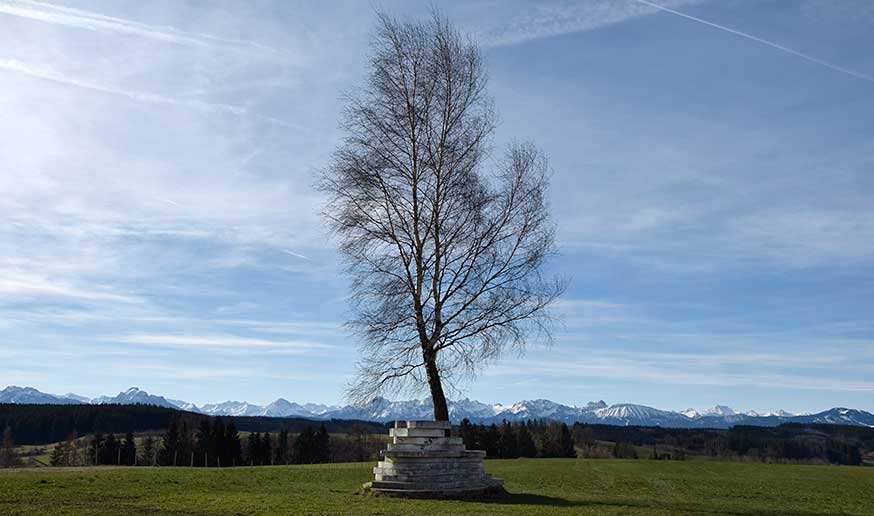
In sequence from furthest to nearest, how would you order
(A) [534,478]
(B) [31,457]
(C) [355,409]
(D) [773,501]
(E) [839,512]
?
1. (B) [31,457]
2. (A) [534,478]
3. (D) [773,501]
4. (C) [355,409]
5. (E) [839,512]

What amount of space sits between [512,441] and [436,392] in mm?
95263

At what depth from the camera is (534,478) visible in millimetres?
38062

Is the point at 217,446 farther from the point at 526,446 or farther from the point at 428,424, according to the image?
the point at 428,424

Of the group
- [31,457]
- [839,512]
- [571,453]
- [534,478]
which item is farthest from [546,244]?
[31,457]

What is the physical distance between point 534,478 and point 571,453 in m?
99.0

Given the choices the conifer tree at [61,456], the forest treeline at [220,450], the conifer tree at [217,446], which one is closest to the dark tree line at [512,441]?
the forest treeline at [220,450]

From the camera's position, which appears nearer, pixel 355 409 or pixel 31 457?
pixel 355 409

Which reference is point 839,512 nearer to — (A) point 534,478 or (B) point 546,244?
(B) point 546,244

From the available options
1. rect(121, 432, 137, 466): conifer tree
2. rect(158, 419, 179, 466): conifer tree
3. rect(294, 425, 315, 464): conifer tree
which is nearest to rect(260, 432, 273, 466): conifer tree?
rect(294, 425, 315, 464): conifer tree

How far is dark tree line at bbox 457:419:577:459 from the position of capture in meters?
109

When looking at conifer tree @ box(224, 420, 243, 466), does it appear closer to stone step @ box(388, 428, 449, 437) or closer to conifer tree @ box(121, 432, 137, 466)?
conifer tree @ box(121, 432, 137, 466)

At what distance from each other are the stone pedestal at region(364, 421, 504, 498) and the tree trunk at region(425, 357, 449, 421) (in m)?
0.79

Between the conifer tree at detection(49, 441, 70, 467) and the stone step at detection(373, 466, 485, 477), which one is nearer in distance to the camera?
the stone step at detection(373, 466, 485, 477)

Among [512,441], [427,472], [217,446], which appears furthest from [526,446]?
[427,472]
